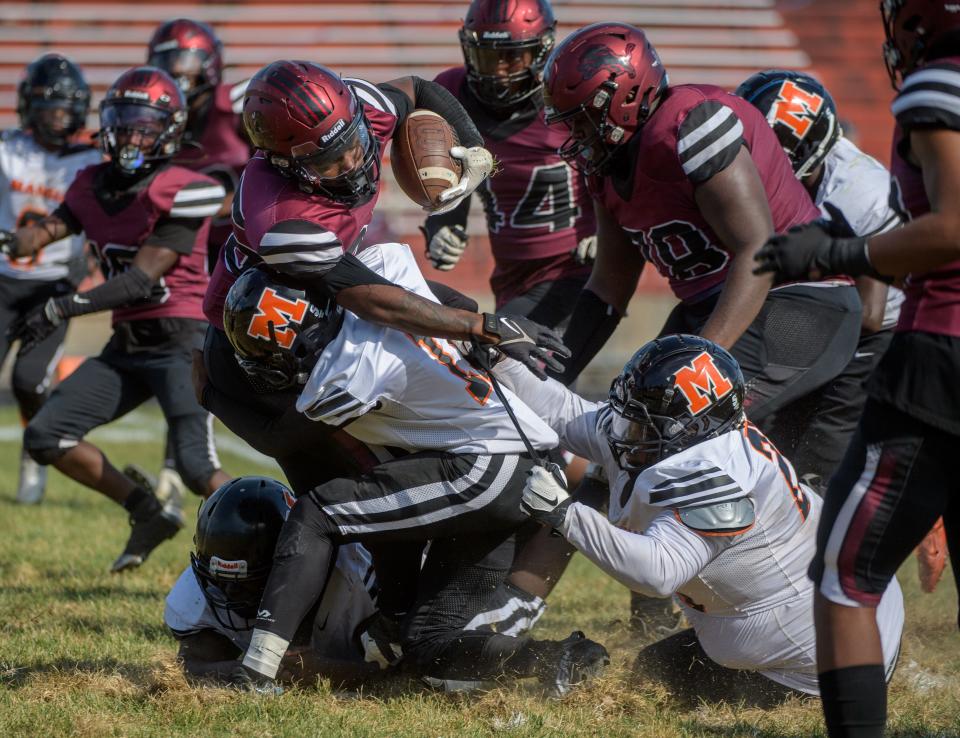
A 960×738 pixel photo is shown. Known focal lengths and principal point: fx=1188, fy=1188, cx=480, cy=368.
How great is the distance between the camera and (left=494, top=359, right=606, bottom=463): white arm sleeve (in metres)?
3.62

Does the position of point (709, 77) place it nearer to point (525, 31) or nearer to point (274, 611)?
point (525, 31)

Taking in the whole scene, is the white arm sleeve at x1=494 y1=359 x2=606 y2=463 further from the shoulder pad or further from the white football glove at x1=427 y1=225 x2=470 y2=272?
the white football glove at x1=427 y1=225 x2=470 y2=272

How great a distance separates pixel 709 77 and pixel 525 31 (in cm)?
1219

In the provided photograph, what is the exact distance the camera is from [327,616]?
144 inches

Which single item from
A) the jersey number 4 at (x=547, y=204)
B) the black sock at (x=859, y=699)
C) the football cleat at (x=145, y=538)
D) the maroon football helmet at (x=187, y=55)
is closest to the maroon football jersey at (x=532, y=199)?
the jersey number 4 at (x=547, y=204)

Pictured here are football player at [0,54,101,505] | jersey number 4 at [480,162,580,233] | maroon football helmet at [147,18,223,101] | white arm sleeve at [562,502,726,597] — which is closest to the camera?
white arm sleeve at [562,502,726,597]

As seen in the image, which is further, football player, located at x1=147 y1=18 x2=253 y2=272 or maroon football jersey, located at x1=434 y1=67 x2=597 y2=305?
football player, located at x1=147 y1=18 x2=253 y2=272

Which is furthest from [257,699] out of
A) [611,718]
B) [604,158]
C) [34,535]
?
[34,535]

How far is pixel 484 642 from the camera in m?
3.51

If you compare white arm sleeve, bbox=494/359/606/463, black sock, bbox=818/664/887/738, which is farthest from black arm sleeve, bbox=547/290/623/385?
black sock, bbox=818/664/887/738

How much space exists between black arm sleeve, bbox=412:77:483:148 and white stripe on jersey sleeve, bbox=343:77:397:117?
28 centimetres

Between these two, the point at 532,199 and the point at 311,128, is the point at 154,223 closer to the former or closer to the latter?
the point at 532,199

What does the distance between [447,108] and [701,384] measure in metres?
1.73

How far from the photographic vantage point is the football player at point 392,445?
331cm
